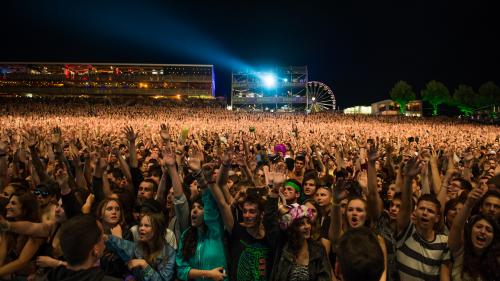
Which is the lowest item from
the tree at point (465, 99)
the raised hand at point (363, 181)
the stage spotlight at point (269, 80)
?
the raised hand at point (363, 181)

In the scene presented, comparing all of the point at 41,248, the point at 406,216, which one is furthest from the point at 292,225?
the point at 41,248

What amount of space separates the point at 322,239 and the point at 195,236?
1050 mm

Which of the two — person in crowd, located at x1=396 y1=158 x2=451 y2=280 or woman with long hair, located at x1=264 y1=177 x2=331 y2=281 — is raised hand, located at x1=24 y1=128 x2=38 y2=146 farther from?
person in crowd, located at x1=396 y1=158 x2=451 y2=280

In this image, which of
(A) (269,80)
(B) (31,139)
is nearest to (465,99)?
(A) (269,80)

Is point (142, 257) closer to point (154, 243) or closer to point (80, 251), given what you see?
point (154, 243)

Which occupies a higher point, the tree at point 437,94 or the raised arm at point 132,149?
the tree at point 437,94

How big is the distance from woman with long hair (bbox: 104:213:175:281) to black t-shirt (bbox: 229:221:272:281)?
0.48 metres

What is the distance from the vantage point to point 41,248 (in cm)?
340

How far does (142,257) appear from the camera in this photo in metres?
3.16

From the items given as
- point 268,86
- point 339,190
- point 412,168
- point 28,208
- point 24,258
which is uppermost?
point 268,86

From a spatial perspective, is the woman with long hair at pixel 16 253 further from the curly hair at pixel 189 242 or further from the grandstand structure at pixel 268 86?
the grandstand structure at pixel 268 86

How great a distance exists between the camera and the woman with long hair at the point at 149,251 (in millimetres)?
3027

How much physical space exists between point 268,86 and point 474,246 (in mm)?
61407

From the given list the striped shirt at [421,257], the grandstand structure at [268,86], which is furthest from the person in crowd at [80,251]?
the grandstand structure at [268,86]
